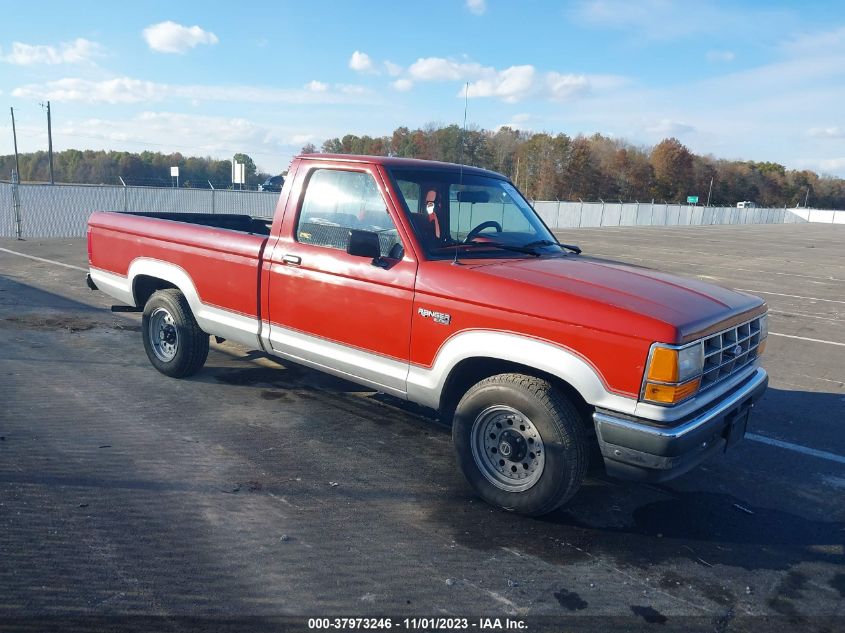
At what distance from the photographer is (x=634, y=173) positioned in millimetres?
82375

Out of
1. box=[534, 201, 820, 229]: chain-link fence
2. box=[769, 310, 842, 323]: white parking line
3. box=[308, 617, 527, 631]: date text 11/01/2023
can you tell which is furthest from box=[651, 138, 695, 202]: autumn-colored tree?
box=[308, 617, 527, 631]: date text 11/01/2023

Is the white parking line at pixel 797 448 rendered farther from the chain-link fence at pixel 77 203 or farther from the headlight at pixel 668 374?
the chain-link fence at pixel 77 203

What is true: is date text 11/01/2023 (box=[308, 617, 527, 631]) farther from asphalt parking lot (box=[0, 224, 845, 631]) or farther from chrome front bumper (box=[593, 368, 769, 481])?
chrome front bumper (box=[593, 368, 769, 481])

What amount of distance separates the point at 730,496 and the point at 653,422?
1.48 meters

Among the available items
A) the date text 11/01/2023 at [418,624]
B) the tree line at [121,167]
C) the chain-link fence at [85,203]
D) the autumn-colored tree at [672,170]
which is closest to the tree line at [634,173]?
the autumn-colored tree at [672,170]

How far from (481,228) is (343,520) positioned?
2.31 metres

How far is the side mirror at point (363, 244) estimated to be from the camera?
4168 mm

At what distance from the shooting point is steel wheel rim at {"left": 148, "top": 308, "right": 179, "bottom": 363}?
6086 millimetres

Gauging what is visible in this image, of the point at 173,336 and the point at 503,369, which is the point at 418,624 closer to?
the point at 503,369

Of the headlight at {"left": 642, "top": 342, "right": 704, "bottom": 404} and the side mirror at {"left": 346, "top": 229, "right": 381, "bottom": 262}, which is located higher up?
the side mirror at {"left": 346, "top": 229, "right": 381, "bottom": 262}

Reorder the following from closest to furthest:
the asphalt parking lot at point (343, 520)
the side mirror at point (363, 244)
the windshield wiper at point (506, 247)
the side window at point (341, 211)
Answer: the asphalt parking lot at point (343, 520) → the side mirror at point (363, 244) → the side window at point (341, 211) → the windshield wiper at point (506, 247)

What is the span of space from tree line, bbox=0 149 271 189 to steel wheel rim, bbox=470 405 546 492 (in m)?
24.9

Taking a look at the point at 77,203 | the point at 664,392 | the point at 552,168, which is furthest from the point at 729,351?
the point at 552,168

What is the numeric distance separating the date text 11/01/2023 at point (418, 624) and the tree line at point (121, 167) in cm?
2593
